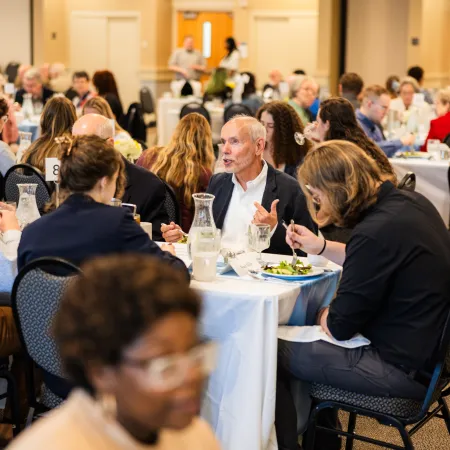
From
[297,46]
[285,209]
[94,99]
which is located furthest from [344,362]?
[297,46]

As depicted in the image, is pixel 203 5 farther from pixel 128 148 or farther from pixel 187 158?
pixel 187 158

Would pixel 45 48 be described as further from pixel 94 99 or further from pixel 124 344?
pixel 124 344

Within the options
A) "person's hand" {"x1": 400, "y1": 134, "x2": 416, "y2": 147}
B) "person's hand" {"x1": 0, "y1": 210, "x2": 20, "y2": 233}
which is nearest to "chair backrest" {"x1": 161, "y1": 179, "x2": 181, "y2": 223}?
"person's hand" {"x1": 0, "y1": 210, "x2": 20, "y2": 233}

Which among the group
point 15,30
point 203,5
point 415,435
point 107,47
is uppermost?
point 203,5

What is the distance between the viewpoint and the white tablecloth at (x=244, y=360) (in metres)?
2.94

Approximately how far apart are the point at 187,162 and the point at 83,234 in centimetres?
209

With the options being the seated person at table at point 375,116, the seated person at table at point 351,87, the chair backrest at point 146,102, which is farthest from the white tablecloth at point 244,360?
the chair backrest at point 146,102

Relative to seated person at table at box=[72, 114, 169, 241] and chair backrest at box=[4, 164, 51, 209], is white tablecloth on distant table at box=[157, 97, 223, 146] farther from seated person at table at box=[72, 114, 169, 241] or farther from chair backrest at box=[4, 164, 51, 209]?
seated person at table at box=[72, 114, 169, 241]

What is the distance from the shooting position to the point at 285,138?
5.23 m

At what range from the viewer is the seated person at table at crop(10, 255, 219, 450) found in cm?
121

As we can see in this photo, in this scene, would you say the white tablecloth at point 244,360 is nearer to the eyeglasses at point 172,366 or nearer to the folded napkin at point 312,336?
the folded napkin at point 312,336

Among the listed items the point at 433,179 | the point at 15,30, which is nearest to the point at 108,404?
the point at 433,179

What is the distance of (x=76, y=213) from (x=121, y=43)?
15098 mm

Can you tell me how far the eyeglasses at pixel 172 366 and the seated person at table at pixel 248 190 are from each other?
8.98 feet
